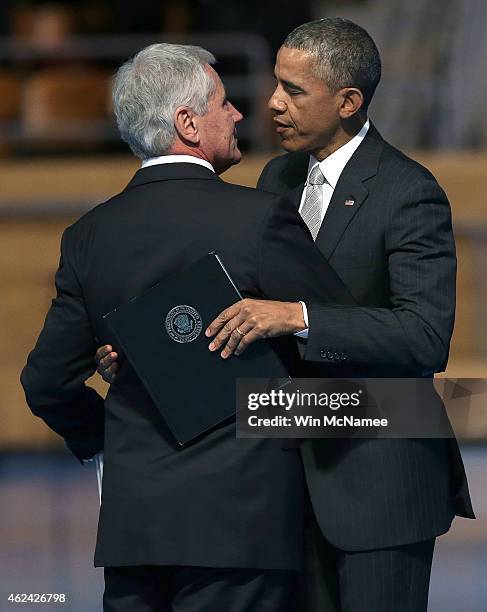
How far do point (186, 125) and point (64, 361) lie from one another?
0.46 m

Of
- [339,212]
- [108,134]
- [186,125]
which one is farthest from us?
[108,134]

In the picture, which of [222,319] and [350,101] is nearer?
[222,319]

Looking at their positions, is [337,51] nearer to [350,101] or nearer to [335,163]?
[350,101]

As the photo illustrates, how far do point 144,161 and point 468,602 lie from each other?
2598 millimetres

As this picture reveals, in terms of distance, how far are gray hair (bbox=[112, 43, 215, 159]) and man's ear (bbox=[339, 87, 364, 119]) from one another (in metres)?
0.28

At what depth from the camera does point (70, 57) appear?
8.27 meters

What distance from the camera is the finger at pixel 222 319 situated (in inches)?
92.2

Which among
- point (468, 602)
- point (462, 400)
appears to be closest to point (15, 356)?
point (468, 602)

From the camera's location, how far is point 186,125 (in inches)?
96.3

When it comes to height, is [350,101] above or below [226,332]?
above

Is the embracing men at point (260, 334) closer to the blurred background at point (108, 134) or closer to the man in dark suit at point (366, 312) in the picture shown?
the man in dark suit at point (366, 312)

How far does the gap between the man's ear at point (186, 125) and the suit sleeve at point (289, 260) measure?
0.19 m

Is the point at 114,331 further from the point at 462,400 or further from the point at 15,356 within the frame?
the point at 15,356

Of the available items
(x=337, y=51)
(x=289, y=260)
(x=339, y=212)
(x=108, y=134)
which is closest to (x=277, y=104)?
(x=337, y=51)
